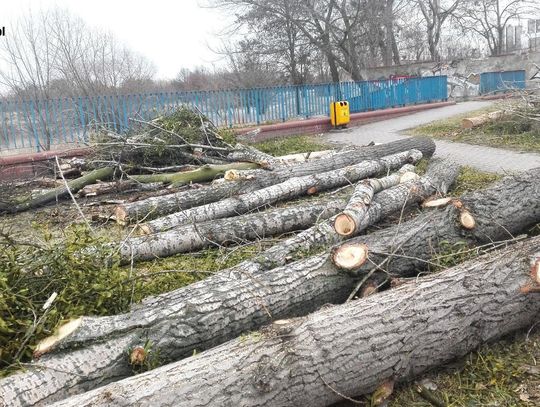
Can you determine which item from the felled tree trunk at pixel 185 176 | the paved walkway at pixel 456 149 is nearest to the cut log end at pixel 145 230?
the felled tree trunk at pixel 185 176

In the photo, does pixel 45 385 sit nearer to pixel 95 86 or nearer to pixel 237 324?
pixel 237 324

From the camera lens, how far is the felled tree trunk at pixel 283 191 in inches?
214

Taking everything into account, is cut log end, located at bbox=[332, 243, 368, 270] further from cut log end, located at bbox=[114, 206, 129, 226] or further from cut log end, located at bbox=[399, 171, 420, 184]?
cut log end, located at bbox=[114, 206, 129, 226]

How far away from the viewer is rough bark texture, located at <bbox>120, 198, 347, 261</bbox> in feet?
15.4

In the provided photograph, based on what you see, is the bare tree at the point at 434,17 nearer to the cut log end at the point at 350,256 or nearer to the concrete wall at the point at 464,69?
the concrete wall at the point at 464,69

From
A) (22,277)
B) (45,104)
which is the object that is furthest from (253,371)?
(45,104)

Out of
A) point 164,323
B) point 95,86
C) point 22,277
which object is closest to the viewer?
point 164,323

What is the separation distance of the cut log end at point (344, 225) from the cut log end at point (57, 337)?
7.75ft

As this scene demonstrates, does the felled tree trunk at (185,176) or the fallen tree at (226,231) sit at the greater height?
the felled tree trunk at (185,176)

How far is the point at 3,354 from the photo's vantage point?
2529mm

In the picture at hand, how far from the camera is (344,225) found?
4.25m

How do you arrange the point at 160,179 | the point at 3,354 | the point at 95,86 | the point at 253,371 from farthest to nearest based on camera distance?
1. the point at 95,86
2. the point at 160,179
3. the point at 3,354
4. the point at 253,371

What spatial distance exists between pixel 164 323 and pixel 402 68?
29.2 metres

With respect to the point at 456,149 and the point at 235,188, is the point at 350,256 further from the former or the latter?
the point at 456,149
